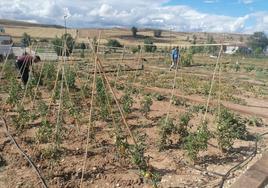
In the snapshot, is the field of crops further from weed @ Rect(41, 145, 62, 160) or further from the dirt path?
the dirt path

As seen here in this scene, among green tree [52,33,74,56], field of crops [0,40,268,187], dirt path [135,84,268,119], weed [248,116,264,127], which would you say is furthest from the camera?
dirt path [135,84,268,119]

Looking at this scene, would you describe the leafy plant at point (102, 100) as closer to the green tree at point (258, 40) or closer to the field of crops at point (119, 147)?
the field of crops at point (119, 147)

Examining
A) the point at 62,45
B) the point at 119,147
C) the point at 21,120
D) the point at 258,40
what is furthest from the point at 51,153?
the point at 258,40

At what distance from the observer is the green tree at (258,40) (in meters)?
62.0

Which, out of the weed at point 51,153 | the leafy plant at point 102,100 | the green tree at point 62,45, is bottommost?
the weed at point 51,153

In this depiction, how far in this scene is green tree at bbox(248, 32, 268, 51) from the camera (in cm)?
6203

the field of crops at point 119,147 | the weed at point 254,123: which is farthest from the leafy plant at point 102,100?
the weed at point 254,123

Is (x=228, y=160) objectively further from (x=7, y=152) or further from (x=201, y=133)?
(x=7, y=152)

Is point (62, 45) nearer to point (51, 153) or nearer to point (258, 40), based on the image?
point (51, 153)

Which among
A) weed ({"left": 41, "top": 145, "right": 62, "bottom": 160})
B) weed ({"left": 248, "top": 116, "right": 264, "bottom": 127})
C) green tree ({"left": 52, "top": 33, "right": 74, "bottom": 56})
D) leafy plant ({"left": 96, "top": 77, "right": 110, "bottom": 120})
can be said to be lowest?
weed ({"left": 248, "top": 116, "right": 264, "bottom": 127})

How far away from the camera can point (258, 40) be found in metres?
63.0

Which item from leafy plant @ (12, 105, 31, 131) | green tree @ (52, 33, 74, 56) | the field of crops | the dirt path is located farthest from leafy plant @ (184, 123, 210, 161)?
the dirt path

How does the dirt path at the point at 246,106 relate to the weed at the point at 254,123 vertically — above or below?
below

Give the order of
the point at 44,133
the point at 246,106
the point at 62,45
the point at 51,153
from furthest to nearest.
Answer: the point at 246,106 < the point at 62,45 < the point at 44,133 < the point at 51,153
